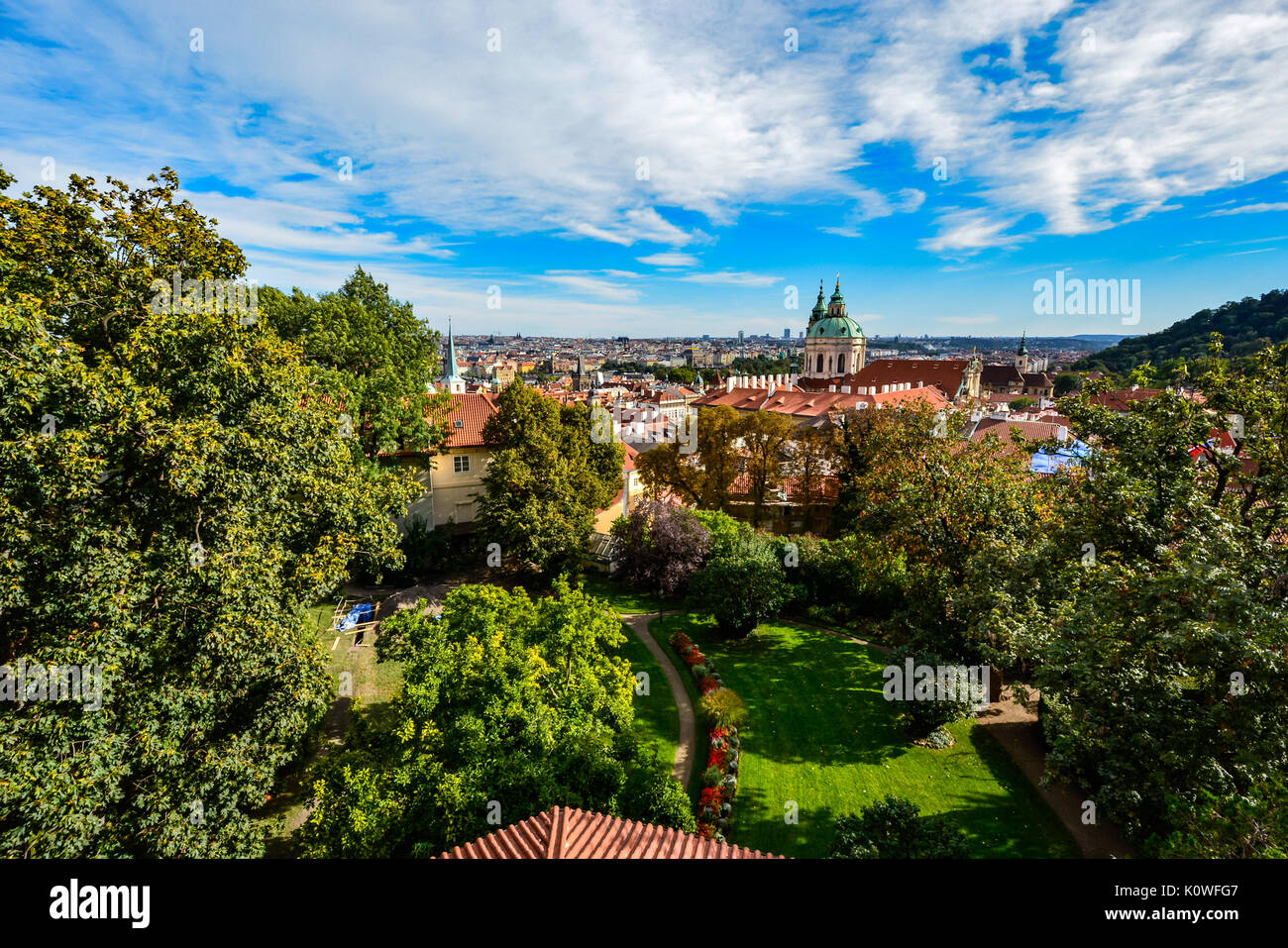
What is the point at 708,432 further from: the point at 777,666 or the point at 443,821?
the point at 443,821

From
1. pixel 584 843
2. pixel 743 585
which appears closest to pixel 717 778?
pixel 743 585

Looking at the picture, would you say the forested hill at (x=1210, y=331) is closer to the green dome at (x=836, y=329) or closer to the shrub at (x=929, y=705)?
the green dome at (x=836, y=329)

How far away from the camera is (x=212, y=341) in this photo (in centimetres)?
1338

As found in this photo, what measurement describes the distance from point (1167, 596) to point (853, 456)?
72.9ft

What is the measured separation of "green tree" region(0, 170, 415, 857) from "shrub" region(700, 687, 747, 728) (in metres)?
10.8

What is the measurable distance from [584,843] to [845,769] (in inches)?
459

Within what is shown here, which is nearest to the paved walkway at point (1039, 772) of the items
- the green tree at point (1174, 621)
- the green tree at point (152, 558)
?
the green tree at point (1174, 621)

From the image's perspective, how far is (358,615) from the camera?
26.4m

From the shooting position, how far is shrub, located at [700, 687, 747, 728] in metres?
18.3

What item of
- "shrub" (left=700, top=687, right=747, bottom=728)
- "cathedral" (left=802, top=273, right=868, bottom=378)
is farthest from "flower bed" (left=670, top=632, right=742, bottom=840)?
"cathedral" (left=802, top=273, right=868, bottom=378)

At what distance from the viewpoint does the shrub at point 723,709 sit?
60.1 ft

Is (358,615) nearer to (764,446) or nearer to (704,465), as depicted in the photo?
(704,465)
